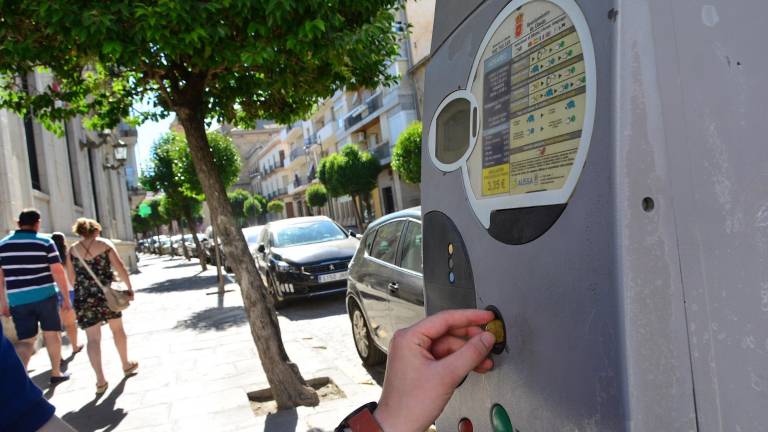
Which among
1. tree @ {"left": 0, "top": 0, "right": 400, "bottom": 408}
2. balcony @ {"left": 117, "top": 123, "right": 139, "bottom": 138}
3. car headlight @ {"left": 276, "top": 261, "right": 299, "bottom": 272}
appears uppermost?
balcony @ {"left": 117, "top": 123, "right": 139, "bottom": 138}

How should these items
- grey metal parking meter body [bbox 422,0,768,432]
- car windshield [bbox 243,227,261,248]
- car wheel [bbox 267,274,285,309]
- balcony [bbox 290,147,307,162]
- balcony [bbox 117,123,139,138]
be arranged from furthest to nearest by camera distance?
balcony [bbox 290,147,307,162] → balcony [bbox 117,123,139,138] → car windshield [bbox 243,227,261,248] → car wheel [bbox 267,274,285,309] → grey metal parking meter body [bbox 422,0,768,432]

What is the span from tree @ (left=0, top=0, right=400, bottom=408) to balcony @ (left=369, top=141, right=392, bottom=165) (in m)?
29.8

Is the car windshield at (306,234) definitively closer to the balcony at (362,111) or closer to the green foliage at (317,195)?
the balcony at (362,111)

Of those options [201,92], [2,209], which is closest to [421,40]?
[2,209]

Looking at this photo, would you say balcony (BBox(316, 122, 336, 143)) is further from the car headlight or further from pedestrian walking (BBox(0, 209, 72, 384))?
pedestrian walking (BBox(0, 209, 72, 384))

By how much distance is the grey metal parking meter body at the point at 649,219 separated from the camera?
0.91 m

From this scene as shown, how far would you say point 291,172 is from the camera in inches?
2488

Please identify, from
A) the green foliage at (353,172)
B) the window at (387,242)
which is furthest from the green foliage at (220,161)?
the green foliage at (353,172)

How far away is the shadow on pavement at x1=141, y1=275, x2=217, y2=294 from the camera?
49.3 feet

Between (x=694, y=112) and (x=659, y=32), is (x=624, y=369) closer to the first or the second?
(x=694, y=112)

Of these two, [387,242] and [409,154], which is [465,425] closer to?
[387,242]

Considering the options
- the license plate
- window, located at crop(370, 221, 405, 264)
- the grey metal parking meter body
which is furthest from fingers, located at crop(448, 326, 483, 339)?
the license plate

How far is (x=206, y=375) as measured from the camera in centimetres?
565

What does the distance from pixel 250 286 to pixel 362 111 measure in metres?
34.6
